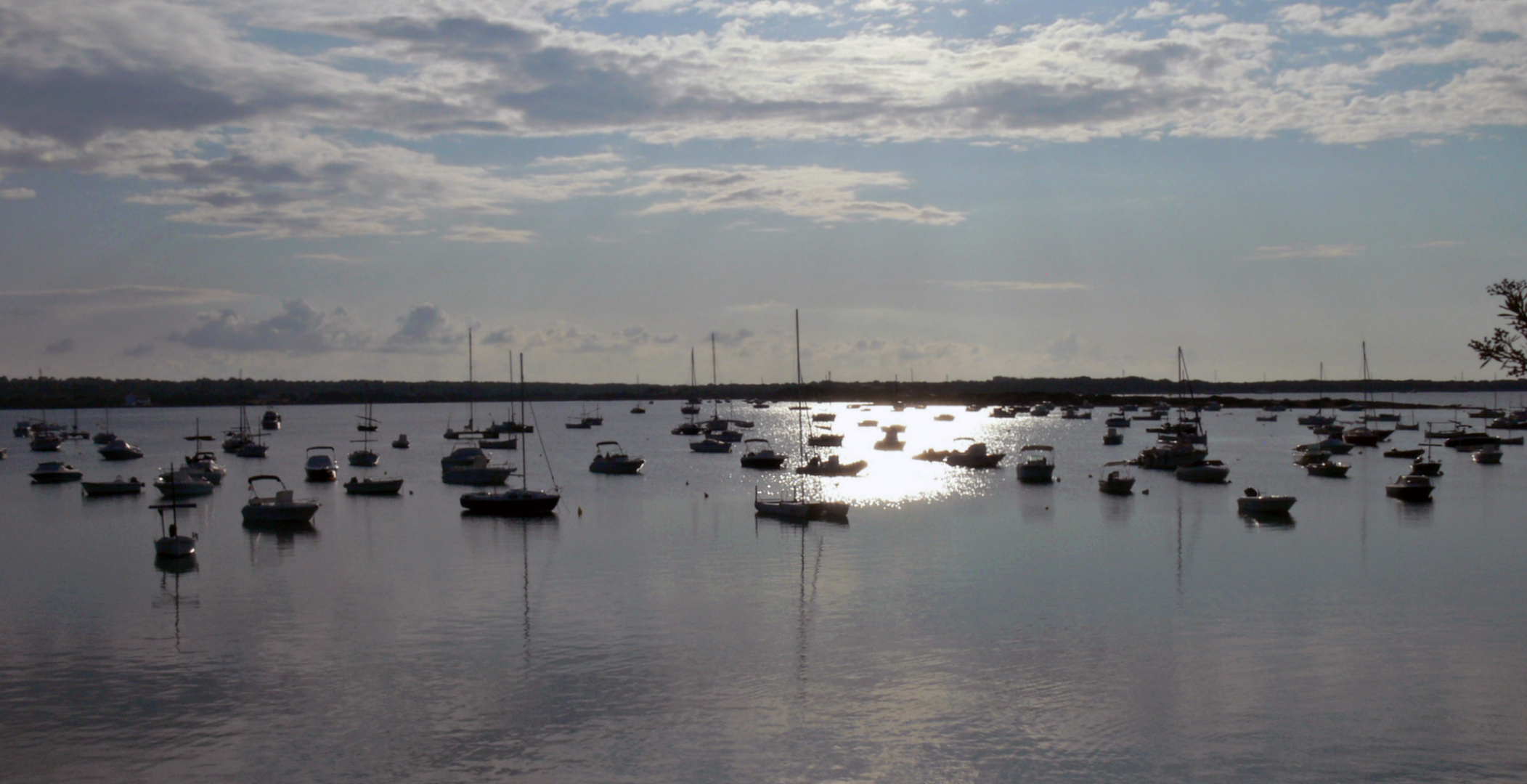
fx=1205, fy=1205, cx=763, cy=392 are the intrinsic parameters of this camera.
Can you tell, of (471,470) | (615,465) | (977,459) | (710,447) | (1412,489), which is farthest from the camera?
(710,447)

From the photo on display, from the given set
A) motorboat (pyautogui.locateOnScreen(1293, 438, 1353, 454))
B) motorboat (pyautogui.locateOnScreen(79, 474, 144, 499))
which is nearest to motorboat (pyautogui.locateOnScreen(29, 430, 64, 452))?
motorboat (pyautogui.locateOnScreen(79, 474, 144, 499))

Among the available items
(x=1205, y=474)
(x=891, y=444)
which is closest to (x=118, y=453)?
(x=891, y=444)

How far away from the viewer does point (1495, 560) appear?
2026 inches

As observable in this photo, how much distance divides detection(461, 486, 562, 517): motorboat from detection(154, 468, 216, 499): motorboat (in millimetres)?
22947

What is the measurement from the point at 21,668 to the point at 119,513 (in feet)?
152

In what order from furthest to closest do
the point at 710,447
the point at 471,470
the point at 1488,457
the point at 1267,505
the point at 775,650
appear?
the point at 710,447 < the point at 1488,457 < the point at 471,470 < the point at 1267,505 < the point at 775,650

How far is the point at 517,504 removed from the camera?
7131 cm

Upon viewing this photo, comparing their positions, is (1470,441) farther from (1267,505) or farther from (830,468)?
(1267,505)

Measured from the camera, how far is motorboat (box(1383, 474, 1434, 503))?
76.2 meters

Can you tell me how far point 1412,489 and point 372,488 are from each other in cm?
7025

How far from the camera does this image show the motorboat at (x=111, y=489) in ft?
284

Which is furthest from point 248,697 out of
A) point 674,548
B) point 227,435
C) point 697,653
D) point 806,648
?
point 227,435

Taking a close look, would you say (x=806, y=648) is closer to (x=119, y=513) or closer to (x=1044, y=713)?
(x=1044, y=713)

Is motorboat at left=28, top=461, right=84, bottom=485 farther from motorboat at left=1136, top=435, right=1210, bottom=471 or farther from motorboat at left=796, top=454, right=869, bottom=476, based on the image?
motorboat at left=1136, top=435, right=1210, bottom=471
